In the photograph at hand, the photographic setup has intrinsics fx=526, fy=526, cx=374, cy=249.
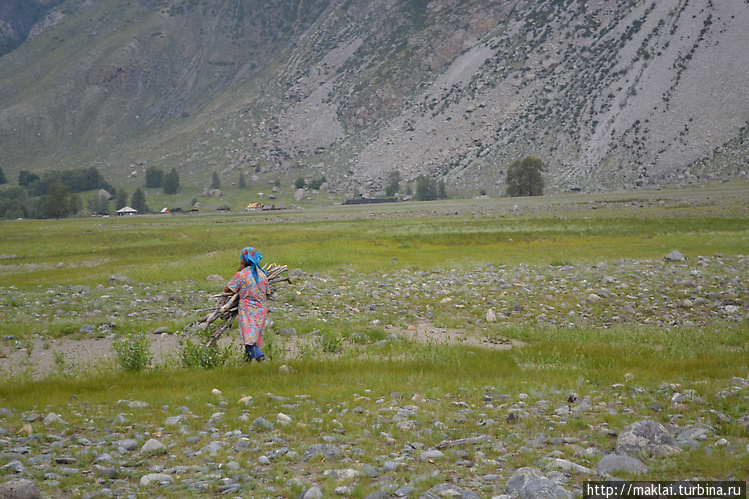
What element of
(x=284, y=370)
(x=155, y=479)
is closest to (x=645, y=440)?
(x=155, y=479)

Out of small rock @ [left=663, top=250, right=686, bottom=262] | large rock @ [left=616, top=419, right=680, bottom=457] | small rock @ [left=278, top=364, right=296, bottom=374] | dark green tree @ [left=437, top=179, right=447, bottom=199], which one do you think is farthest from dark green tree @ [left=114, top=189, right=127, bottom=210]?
large rock @ [left=616, top=419, right=680, bottom=457]

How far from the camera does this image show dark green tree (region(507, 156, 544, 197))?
135 m

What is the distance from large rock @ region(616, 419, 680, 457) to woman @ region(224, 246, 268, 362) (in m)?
9.42

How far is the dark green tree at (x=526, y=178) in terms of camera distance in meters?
135

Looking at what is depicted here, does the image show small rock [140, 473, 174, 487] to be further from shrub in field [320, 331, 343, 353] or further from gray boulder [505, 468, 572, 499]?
shrub in field [320, 331, 343, 353]

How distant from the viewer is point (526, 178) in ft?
452

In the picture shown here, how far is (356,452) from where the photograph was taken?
26.1 feet

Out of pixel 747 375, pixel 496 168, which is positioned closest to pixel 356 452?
pixel 747 375

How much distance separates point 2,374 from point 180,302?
11.1 m

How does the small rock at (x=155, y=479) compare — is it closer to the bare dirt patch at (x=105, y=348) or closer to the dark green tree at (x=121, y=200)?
the bare dirt patch at (x=105, y=348)

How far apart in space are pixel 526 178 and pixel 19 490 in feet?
460

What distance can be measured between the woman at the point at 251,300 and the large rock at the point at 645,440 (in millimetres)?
9420

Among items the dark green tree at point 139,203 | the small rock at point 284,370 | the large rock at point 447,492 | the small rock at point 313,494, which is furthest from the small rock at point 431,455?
the dark green tree at point 139,203

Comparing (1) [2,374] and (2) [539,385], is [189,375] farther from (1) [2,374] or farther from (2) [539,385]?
(2) [539,385]
